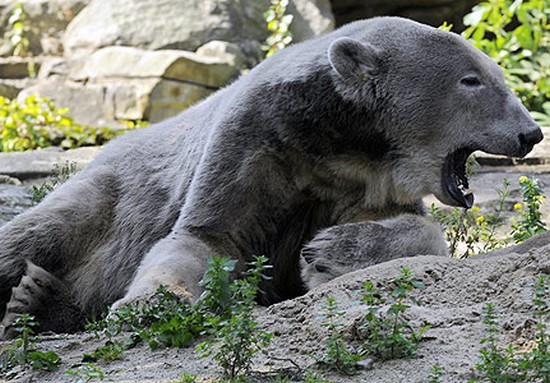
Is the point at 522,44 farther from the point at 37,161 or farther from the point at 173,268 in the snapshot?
the point at 173,268

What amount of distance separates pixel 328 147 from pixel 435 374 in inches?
94.4

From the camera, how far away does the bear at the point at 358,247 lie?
5.20 m

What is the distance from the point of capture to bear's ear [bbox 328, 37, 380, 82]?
5.50 meters

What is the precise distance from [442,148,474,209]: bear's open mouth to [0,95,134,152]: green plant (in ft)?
23.1

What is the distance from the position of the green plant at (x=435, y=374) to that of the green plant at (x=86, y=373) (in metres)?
1.11

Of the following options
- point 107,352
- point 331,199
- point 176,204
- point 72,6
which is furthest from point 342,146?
point 72,6

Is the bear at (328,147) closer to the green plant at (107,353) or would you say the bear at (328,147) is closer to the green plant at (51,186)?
the green plant at (107,353)

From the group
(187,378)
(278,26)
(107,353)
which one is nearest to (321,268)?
(107,353)

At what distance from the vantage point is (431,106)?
5625mm

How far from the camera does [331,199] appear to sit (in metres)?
5.66

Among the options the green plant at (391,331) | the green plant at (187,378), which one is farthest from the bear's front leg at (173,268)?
the green plant at (391,331)

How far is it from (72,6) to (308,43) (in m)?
9.05

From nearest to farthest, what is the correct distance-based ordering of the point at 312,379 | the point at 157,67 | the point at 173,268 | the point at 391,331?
the point at 312,379
the point at 391,331
the point at 173,268
the point at 157,67

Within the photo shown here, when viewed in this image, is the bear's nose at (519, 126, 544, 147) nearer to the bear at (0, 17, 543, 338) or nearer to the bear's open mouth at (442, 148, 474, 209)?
the bear at (0, 17, 543, 338)
